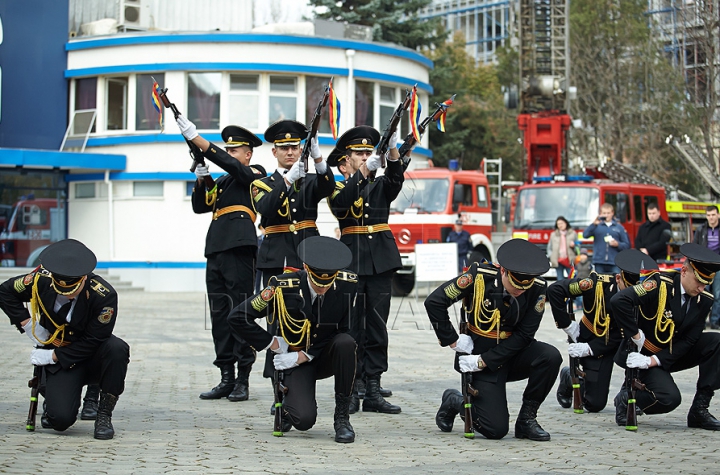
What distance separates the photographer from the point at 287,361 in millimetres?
7426

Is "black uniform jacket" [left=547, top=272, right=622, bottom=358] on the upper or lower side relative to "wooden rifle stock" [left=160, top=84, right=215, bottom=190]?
lower

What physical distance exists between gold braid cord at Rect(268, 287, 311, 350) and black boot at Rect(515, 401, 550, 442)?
1652mm

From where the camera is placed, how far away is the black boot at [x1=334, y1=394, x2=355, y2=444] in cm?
716

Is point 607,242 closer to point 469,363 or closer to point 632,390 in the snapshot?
point 632,390

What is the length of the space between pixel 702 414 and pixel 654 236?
1073 cm

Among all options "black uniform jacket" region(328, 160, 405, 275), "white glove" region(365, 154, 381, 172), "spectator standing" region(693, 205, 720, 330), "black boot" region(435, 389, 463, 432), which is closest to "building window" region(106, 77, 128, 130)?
"spectator standing" region(693, 205, 720, 330)

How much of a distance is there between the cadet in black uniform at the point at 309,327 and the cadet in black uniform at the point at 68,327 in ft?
3.24

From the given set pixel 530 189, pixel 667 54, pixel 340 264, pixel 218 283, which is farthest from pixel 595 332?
pixel 667 54

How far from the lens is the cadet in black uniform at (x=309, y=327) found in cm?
725

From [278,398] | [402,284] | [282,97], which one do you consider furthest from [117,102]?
[278,398]

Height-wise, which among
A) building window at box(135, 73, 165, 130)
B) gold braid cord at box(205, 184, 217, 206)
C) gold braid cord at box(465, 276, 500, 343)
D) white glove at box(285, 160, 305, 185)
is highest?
building window at box(135, 73, 165, 130)

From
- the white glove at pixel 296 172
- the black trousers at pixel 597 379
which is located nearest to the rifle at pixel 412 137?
the white glove at pixel 296 172

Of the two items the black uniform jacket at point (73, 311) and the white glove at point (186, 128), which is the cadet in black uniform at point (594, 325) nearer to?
the white glove at point (186, 128)

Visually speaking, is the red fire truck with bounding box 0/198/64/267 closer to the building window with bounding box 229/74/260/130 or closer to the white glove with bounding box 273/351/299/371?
the building window with bounding box 229/74/260/130
